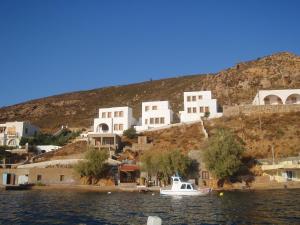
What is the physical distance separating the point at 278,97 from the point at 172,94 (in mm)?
72345

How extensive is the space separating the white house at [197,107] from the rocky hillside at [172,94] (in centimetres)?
2543

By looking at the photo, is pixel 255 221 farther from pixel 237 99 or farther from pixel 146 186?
pixel 237 99

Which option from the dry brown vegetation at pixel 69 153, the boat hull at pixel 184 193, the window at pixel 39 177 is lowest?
the boat hull at pixel 184 193

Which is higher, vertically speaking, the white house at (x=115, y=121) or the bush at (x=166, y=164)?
the white house at (x=115, y=121)

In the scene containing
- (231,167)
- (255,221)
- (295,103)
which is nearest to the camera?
(255,221)

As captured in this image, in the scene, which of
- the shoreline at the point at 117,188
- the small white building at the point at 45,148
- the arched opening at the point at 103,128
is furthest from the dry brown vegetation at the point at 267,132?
the small white building at the point at 45,148

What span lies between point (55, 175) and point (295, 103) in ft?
198

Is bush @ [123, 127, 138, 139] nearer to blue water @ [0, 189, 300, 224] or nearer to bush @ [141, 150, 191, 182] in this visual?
bush @ [141, 150, 191, 182]

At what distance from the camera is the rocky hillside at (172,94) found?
127562mm

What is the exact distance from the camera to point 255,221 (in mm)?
27641

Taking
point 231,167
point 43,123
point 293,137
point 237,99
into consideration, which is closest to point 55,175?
point 231,167

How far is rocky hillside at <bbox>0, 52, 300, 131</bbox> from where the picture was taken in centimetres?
12756

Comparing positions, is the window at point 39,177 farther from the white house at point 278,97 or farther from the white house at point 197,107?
the white house at point 278,97

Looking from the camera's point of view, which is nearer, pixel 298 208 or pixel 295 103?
pixel 298 208
